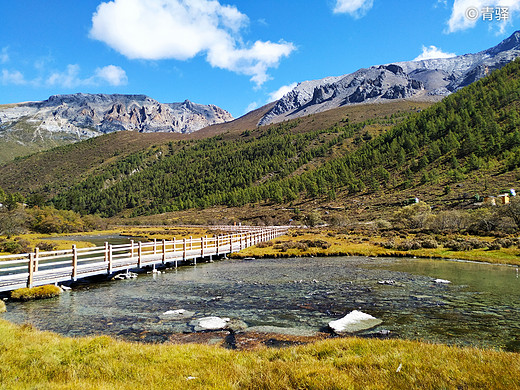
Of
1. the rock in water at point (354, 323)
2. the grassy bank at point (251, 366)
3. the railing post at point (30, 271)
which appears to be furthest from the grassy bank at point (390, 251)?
the grassy bank at point (251, 366)

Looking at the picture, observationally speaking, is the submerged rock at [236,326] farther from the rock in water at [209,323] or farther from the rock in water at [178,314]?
the rock in water at [178,314]

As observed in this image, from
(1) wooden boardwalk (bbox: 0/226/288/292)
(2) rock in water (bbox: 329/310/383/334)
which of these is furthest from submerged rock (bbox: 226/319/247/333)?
(1) wooden boardwalk (bbox: 0/226/288/292)

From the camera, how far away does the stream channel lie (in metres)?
10.3

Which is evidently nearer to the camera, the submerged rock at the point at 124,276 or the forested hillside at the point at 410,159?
the submerged rock at the point at 124,276

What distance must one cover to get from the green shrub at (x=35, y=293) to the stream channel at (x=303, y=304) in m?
0.55

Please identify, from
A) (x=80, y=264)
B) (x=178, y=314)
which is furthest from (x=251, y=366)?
(x=80, y=264)

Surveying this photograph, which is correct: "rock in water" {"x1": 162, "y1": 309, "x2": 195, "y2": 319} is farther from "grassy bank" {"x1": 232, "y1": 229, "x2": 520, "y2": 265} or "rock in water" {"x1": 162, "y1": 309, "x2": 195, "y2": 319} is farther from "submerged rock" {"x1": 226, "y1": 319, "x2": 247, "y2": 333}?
"grassy bank" {"x1": 232, "y1": 229, "x2": 520, "y2": 265}

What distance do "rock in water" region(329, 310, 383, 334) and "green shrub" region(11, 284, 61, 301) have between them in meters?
14.2

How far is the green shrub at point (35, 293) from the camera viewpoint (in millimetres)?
15117

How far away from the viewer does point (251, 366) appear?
6148 mm

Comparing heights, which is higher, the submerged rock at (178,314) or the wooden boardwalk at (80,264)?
the wooden boardwalk at (80,264)

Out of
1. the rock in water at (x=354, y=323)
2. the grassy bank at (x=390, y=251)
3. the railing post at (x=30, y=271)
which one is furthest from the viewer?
the grassy bank at (x=390, y=251)

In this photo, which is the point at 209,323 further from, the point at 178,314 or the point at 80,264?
the point at 80,264

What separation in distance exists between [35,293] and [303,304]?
13.2 m
